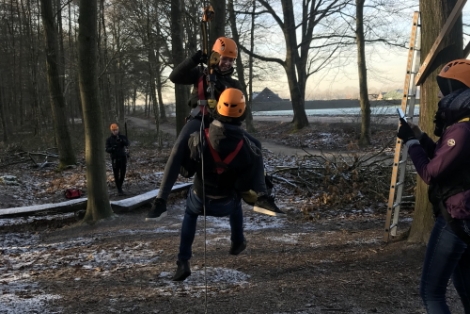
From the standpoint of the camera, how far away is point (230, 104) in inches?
154

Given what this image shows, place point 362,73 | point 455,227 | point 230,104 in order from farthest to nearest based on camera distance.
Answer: point 362,73, point 230,104, point 455,227

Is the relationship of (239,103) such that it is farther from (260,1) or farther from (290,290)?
(260,1)

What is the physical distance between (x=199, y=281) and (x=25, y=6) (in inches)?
1184

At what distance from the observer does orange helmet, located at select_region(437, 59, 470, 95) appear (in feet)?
10.2

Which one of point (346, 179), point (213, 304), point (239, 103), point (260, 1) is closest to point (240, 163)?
point (239, 103)

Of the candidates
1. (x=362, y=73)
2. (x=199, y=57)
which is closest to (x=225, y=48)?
(x=199, y=57)

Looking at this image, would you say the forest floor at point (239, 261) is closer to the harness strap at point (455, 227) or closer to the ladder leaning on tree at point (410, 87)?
the ladder leaning on tree at point (410, 87)

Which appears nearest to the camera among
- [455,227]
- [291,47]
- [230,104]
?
[455,227]

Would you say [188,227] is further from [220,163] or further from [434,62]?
[434,62]

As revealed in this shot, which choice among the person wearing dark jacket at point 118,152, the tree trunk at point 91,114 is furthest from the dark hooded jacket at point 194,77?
the person wearing dark jacket at point 118,152

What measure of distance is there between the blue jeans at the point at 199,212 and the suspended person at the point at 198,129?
0.62ft

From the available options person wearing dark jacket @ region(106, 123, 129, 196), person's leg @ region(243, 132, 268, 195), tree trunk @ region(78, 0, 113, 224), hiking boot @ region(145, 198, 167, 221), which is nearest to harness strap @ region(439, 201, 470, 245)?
person's leg @ region(243, 132, 268, 195)

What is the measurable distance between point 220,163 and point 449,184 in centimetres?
195

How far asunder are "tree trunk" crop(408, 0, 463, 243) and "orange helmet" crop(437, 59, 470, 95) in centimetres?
266
